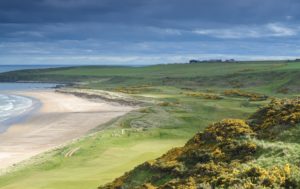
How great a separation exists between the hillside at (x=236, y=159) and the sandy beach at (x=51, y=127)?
826 inches

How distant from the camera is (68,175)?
94.9 ft

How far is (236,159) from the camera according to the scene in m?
16.9

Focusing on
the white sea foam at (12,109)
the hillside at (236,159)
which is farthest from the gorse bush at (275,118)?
the white sea foam at (12,109)

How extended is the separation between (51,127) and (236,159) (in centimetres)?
4833

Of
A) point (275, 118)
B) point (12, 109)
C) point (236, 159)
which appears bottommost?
point (12, 109)

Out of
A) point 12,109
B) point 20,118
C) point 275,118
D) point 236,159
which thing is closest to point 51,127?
point 20,118

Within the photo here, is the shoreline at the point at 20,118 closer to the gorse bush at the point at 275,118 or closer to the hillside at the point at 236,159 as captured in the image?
the hillside at the point at 236,159

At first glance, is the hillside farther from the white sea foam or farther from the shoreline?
the white sea foam

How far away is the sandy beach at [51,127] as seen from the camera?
4655 centimetres

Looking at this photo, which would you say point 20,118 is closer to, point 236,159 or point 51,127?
point 51,127

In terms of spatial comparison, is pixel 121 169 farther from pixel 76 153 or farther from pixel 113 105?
pixel 113 105

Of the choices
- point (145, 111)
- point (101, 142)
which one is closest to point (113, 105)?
point (145, 111)

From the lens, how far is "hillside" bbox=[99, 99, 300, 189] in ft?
45.1

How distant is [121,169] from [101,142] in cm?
1137
